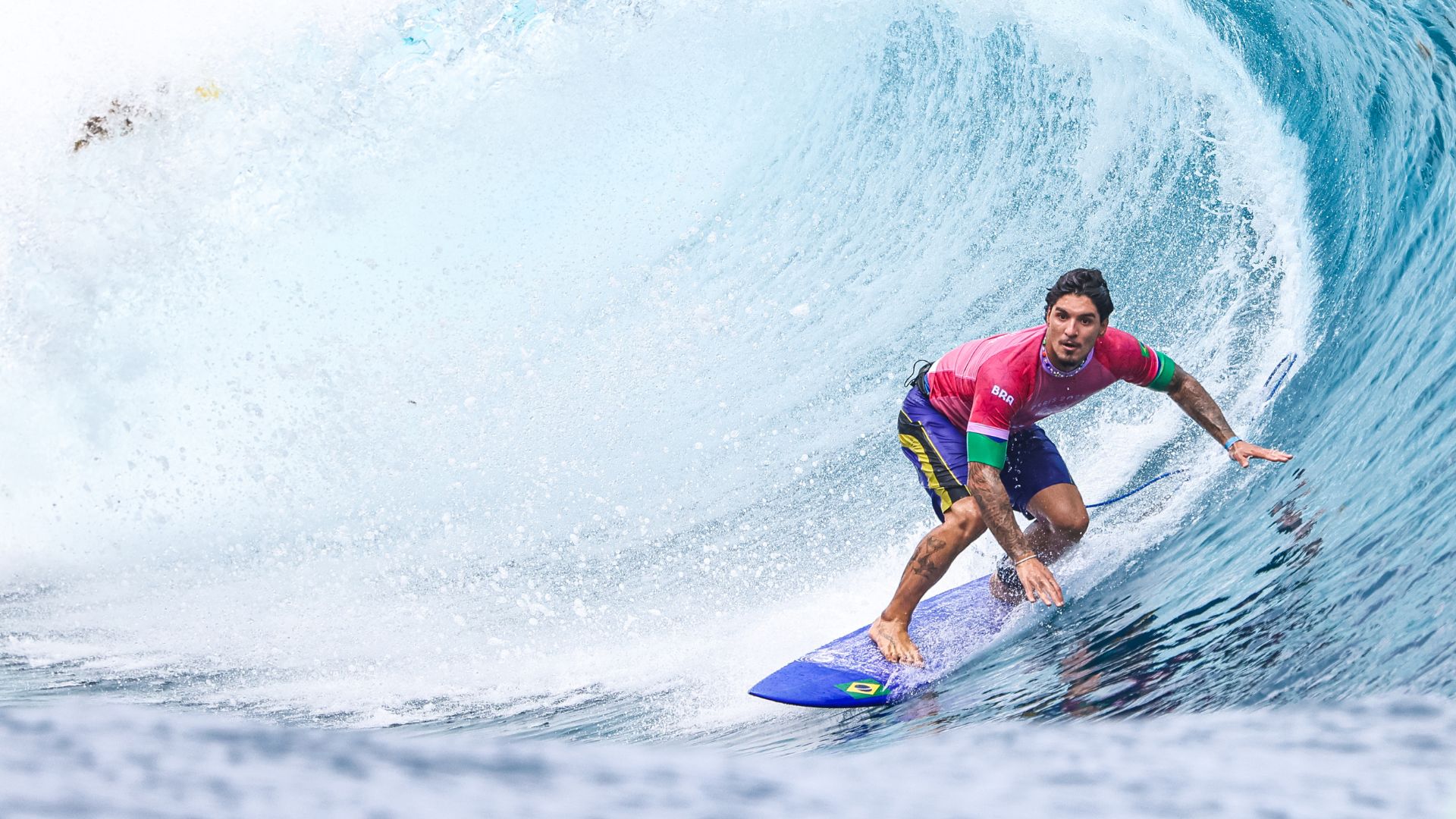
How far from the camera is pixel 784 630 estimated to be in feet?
15.8

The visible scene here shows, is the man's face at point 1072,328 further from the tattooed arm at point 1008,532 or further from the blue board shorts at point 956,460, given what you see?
the blue board shorts at point 956,460

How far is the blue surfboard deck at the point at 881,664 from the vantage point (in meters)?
4.00

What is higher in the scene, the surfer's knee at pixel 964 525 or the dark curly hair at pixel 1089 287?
the dark curly hair at pixel 1089 287

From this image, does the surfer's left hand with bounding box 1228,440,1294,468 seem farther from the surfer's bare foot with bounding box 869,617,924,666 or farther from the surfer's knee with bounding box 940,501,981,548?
the surfer's bare foot with bounding box 869,617,924,666

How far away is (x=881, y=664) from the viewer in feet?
13.5

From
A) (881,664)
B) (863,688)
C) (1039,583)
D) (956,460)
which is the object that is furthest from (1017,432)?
(863,688)

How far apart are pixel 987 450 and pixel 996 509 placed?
201 mm

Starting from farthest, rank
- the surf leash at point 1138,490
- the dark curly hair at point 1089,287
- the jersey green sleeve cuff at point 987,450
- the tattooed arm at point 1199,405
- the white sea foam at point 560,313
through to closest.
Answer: the white sea foam at point 560,313 < the surf leash at point 1138,490 < the tattooed arm at point 1199,405 < the jersey green sleeve cuff at point 987,450 < the dark curly hair at point 1089,287

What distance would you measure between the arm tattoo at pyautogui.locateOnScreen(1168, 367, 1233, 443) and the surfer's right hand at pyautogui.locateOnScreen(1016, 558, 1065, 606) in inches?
38.4

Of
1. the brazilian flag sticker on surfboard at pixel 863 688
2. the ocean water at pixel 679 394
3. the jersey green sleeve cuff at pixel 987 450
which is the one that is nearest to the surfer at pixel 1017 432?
the jersey green sleeve cuff at pixel 987 450

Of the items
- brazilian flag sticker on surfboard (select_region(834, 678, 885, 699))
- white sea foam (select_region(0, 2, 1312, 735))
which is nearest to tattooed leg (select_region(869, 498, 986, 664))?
brazilian flag sticker on surfboard (select_region(834, 678, 885, 699))

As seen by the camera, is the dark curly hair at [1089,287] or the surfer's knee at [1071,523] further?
the surfer's knee at [1071,523]

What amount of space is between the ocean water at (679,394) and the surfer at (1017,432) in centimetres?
35

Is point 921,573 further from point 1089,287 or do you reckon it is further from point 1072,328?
point 1089,287
